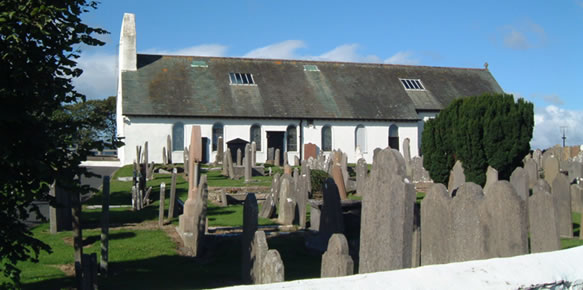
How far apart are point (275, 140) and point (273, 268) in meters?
29.8

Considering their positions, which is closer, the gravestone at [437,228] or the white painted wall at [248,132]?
the gravestone at [437,228]

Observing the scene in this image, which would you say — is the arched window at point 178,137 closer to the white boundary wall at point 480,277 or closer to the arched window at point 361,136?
the arched window at point 361,136

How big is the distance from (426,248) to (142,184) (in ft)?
37.7

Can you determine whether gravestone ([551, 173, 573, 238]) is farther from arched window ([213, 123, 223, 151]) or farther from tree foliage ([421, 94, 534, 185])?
arched window ([213, 123, 223, 151])

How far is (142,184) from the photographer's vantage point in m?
16.6

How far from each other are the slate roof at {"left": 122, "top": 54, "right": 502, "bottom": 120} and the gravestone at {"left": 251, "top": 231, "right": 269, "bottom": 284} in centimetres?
2734

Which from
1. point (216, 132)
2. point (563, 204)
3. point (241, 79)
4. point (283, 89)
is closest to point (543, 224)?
point (563, 204)

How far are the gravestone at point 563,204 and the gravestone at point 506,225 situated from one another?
5847mm

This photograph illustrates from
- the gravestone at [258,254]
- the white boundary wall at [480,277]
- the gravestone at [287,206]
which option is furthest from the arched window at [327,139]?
the white boundary wall at [480,277]

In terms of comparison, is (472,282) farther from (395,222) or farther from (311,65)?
(311,65)

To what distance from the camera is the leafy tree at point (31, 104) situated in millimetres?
5102

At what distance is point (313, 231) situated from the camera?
12273 millimetres

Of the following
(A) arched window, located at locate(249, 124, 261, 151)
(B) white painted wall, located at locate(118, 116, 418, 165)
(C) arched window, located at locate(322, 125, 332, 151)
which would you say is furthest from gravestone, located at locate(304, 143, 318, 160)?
(A) arched window, located at locate(249, 124, 261, 151)

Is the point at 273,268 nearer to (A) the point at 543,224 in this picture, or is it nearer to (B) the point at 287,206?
(A) the point at 543,224
